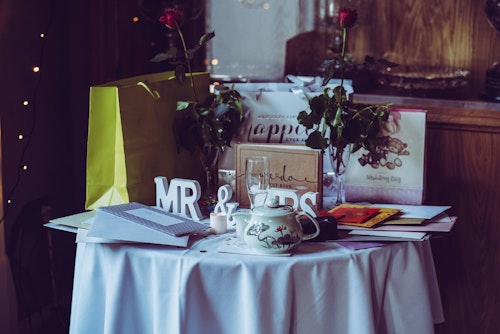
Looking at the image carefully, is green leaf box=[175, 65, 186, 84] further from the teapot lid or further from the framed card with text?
the teapot lid

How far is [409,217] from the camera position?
1.88m

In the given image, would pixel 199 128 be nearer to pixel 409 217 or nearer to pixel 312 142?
pixel 312 142

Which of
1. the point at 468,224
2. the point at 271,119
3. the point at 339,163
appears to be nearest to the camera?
the point at 339,163

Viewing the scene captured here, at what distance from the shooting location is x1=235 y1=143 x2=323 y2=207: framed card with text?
194 cm

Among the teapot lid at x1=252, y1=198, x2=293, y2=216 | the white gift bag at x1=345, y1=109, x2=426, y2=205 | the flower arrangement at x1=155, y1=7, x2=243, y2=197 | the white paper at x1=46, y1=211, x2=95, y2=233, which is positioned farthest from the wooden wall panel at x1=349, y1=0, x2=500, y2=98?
the white paper at x1=46, y1=211, x2=95, y2=233

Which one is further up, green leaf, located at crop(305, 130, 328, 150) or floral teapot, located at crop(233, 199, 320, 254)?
green leaf, located at crop(305, 130, 328, 150)

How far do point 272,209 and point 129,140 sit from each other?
0.46 m

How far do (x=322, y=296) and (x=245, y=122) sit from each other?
0.64m

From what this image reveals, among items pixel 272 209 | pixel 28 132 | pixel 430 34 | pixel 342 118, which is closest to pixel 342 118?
pixel 342 118

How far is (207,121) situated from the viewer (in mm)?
2023

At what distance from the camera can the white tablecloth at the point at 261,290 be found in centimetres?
164

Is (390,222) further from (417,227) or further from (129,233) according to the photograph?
(129,233)

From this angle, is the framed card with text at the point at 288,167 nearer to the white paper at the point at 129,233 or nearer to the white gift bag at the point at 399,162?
the white gift bag at the point at 399,162

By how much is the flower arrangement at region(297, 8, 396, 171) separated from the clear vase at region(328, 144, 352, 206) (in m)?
0.02
